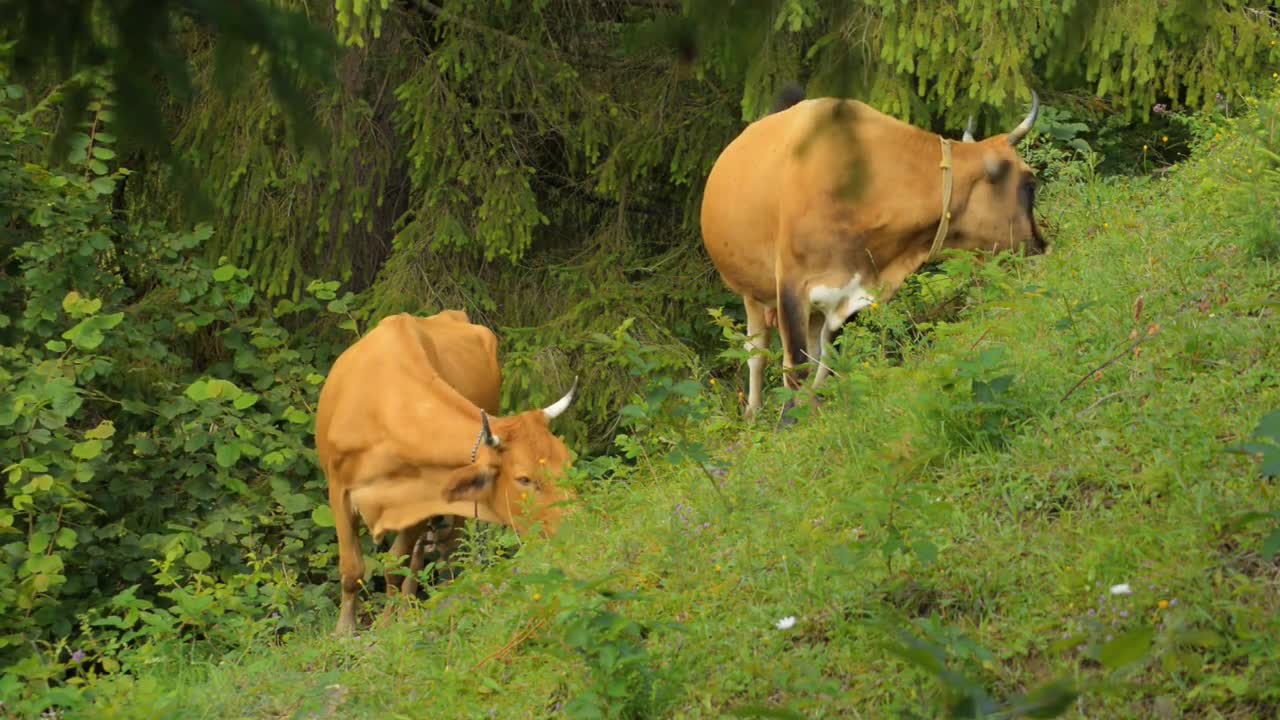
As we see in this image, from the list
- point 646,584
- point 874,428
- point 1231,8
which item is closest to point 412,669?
point 646,584

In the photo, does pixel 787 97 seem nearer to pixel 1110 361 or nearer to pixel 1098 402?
pixel 1110 361

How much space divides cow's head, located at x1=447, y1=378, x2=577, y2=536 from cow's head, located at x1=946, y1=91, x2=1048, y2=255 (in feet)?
7.37

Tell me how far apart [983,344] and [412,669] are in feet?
9.27

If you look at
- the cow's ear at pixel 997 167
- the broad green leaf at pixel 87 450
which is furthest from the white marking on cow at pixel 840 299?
the broad green leaf at pixel 87 450

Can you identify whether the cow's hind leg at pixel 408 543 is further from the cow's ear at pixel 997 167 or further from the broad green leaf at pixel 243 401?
the cow's ear at pixel 997 167

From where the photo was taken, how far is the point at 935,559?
4.21 meters

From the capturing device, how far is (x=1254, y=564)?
3963 mm

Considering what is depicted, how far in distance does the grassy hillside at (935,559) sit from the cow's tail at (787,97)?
2150 mm

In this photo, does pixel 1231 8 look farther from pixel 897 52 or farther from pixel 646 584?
pixel 646 584

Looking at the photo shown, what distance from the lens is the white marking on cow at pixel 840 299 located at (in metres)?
7.42

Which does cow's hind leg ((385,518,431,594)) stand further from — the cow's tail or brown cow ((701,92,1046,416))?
the cow's tail

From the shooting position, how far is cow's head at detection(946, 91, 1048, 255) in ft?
24.8

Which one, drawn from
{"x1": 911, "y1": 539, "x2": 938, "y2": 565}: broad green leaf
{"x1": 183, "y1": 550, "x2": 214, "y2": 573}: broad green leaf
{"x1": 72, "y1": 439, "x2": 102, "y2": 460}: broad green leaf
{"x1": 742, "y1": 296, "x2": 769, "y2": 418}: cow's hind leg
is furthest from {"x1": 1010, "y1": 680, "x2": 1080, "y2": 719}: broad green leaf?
{"x1": 72, "y1": 439, "x2": 102, "y2": 460}: broad green leaf

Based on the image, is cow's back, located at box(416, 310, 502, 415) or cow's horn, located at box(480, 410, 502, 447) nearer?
cow's horn, located at box(480, 410, 502, 447)
